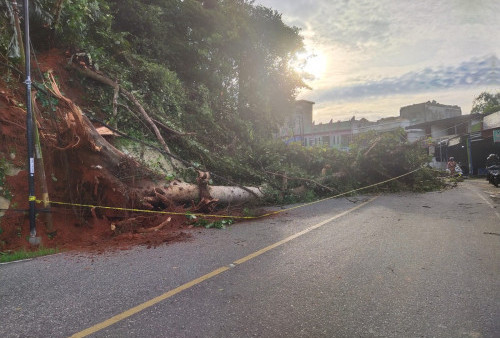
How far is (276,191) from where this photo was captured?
1096cm

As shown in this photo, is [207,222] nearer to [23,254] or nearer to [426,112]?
[23,254]

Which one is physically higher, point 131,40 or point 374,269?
point 131,40

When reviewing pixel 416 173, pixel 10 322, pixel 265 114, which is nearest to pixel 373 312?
pixel 10 322

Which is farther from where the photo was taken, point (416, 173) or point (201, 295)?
point (416, 173)

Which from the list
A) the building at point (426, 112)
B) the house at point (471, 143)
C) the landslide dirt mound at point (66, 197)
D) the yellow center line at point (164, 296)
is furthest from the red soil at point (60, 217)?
the building at point (426, 112)

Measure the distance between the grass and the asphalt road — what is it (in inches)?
10.9

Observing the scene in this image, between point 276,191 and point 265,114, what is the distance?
13161 millimetres

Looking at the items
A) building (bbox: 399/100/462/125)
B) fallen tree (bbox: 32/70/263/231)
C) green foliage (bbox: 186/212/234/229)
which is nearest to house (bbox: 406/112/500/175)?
building (bbox: 399/100/462/125)

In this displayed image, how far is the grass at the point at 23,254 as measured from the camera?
4.68 meters

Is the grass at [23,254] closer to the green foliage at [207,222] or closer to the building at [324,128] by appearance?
the green foliage at [207,222]

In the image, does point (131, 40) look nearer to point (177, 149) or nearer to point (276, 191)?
point (177, 149)

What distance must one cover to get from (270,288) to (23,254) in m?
3.96

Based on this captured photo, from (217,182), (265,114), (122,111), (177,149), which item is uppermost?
(265,114)

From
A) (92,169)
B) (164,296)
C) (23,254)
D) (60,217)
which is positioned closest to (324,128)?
(92,169)
